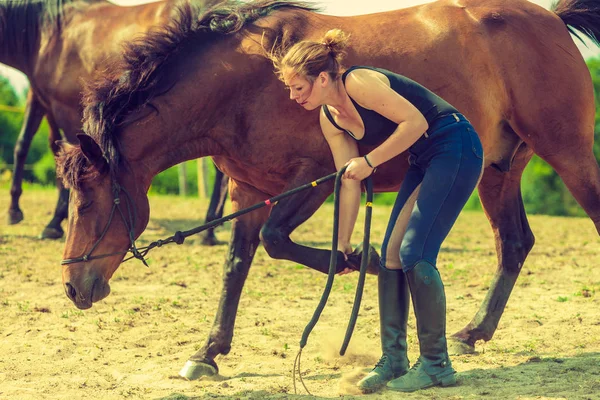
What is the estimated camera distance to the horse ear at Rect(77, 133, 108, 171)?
164 inches

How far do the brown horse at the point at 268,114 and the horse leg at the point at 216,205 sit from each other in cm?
439

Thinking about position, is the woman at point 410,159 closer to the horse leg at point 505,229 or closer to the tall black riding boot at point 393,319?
the tall black riding boot at point 393,319

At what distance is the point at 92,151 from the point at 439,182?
1.81 m

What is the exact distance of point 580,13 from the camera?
18.0 feet

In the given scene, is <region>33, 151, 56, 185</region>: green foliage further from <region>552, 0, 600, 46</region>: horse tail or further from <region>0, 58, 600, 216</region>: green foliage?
<region>552, 0, 600, 46</region>: horse tail

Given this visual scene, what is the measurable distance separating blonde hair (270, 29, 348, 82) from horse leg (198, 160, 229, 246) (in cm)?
550

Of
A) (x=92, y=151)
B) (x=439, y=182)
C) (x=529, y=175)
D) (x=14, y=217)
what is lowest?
(x=529, y=175)

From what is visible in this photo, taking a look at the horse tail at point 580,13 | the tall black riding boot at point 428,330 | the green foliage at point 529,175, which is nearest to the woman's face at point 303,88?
the tall black riding boot at point 428,330

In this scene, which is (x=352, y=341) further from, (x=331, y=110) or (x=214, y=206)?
(x=214, y=206)

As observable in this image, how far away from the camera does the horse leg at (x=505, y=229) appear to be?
17.3ft

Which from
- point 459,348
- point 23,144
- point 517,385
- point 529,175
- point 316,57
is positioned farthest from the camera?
point 529,175

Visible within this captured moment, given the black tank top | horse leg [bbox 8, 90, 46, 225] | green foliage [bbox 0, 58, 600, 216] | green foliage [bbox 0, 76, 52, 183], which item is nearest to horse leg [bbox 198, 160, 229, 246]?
horse leg [bbox 8, 90, 46, 225]

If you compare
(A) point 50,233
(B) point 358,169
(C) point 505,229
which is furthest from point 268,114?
(A) point 50,233

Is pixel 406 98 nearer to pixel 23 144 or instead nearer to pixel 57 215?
pixel 57 215
